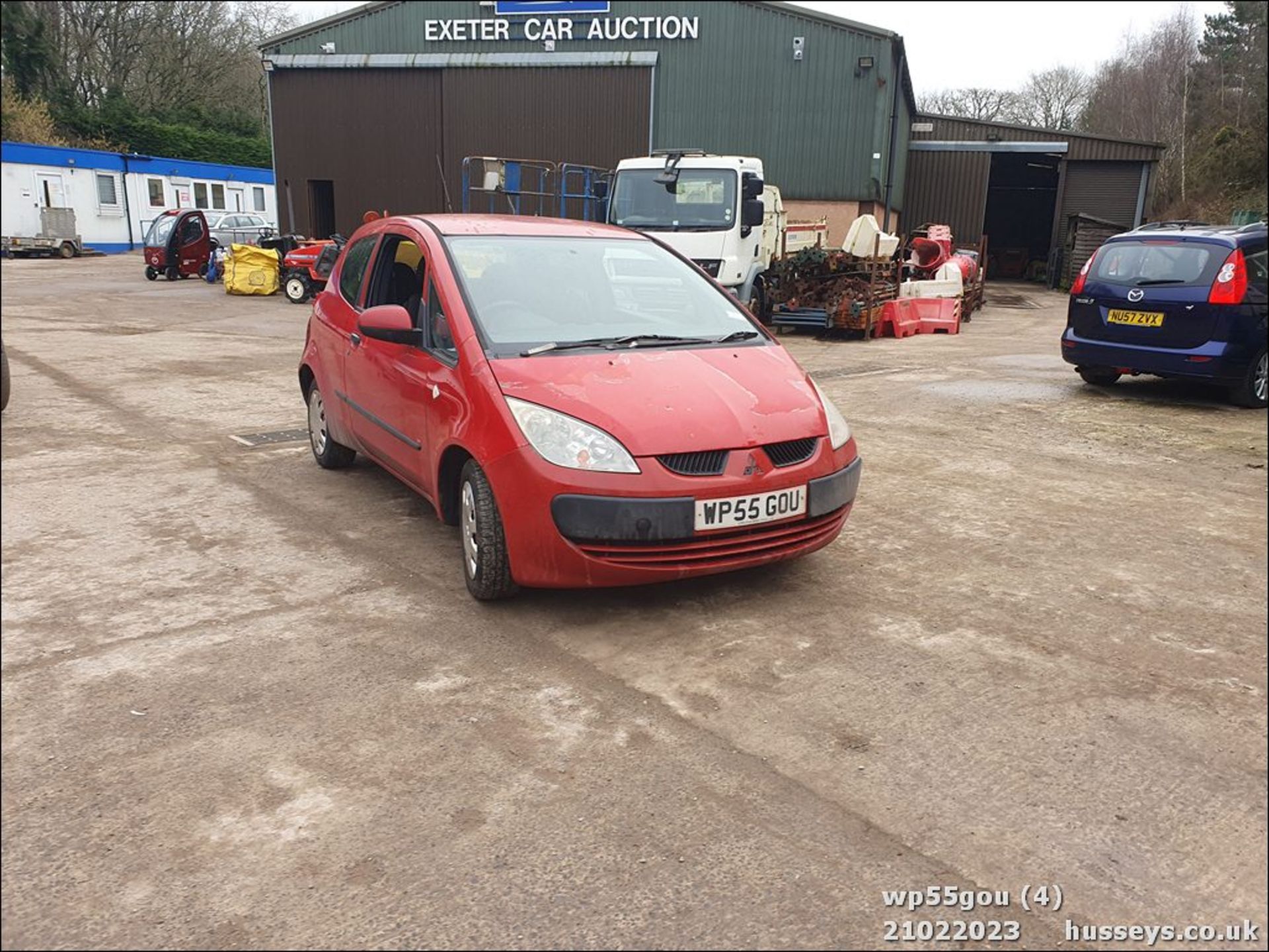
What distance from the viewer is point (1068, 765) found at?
109 inches

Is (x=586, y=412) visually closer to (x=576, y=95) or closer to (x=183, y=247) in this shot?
(x=183, y=247)

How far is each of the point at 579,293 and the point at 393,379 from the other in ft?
3.30

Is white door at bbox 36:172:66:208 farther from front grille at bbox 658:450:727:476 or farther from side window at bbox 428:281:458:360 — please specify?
side window at bbox 428:281:458:360

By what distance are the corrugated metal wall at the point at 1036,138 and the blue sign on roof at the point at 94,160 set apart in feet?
90.0

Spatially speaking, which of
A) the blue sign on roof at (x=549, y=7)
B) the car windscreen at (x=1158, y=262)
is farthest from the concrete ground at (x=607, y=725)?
the blue sign on roof at (x=549, y=7)

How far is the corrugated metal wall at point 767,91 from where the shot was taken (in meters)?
22.7

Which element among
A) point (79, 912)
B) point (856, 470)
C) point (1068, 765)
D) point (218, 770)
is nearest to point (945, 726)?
point (1068, 765)

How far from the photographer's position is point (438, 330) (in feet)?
14.4

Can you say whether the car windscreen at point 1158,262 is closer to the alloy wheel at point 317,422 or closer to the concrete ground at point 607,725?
the concrete ground at point 607,725

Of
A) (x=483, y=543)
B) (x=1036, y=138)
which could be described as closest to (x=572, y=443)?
(x=483, y=543)

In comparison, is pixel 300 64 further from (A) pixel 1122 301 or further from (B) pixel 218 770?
(B) pixel 218 770

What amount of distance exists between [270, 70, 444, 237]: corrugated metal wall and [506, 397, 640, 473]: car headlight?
23527mm

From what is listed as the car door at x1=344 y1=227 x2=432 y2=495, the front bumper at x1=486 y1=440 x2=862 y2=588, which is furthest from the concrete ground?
the car door at x1=344 y1=227 x2=432 y2=495

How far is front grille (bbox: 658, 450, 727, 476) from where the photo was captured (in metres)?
3.61
